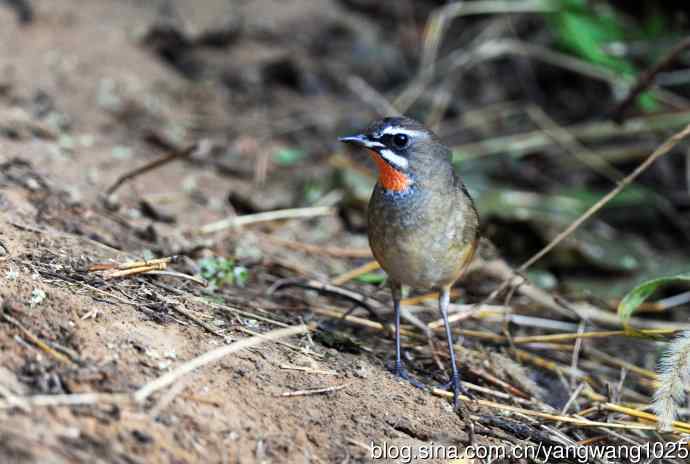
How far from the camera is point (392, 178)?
15.0ft

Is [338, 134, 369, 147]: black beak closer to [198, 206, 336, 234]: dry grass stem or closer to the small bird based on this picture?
the small bird

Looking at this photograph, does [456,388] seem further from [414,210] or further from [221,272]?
[221,272]

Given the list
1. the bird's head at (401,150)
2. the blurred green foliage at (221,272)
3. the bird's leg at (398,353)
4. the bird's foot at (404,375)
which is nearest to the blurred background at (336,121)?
the blurred green foliage at (221,272)

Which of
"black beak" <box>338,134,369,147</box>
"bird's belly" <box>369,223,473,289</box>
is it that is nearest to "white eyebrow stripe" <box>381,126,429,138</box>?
"black beak" <box>338,134,369,147</box>

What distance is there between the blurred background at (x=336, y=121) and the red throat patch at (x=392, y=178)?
40.7 inches

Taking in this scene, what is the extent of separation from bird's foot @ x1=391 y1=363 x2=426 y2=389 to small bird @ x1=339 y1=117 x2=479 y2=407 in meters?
0.14

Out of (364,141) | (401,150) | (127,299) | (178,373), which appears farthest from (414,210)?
(178,373)

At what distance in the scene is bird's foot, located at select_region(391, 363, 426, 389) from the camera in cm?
420

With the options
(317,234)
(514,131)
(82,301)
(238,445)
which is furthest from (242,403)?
(514,131)

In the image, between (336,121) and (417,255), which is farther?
(336,121)

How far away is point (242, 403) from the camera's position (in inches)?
127

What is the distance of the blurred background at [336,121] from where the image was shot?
585 cm

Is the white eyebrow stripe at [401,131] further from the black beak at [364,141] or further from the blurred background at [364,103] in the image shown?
the blurred background at [364,103]

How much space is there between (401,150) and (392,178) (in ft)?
0.55
